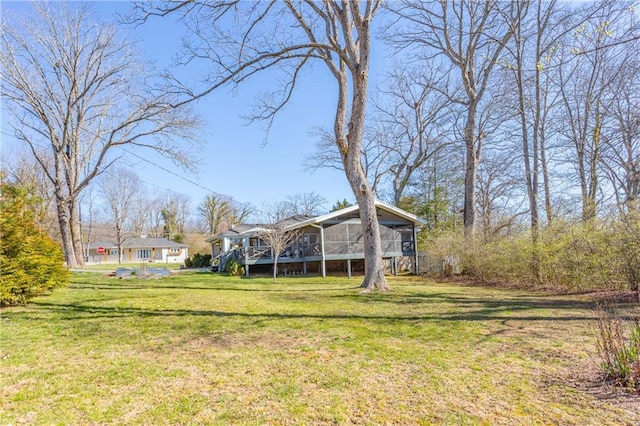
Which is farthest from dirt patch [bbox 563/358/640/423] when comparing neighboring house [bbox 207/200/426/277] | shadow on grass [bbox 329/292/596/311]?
neighboring house [bbox 207/200/426/277]

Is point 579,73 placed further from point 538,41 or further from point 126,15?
point 126,15

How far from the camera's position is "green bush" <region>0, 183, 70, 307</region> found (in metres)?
6.87

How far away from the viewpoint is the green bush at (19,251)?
270 inches

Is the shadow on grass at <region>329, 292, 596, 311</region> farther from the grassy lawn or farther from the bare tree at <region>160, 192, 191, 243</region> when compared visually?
the bare tree at <region>160, 192, 191, 243</region>

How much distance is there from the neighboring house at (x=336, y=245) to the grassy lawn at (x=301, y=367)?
9.99 metres

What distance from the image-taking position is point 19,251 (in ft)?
23.6

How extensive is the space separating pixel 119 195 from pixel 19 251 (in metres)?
37.1

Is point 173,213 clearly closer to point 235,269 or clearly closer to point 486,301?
point 235,269

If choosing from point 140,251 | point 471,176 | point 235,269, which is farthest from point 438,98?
point 140,251

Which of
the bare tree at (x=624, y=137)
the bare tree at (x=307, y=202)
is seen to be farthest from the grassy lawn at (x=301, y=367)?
the bare tree at (x=307, y=202)

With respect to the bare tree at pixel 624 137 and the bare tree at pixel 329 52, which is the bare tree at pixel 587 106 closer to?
the bare tree at pixel 624 137

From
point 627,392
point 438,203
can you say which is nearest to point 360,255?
point 438,203

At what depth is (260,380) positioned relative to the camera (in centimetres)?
339

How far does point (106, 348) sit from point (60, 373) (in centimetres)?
89
